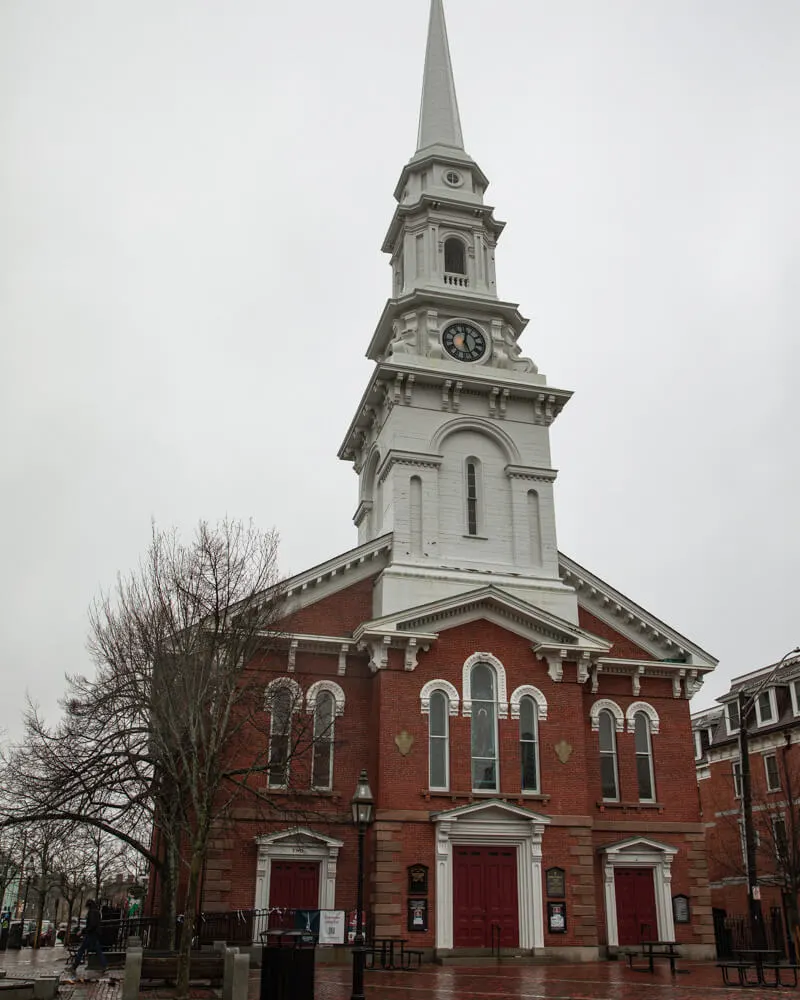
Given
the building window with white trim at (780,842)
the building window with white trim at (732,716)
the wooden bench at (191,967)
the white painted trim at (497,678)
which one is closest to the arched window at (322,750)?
the white painted trim at (497,678)

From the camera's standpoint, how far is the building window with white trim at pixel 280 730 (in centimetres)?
2694

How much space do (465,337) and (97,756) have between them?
2093 cm

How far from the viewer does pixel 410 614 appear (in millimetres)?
29625

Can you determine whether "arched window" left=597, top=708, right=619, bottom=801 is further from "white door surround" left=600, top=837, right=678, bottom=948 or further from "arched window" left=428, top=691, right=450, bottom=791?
"arched window" left=428, top=691, right=450, bottom=791

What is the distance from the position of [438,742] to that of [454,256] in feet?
67.9

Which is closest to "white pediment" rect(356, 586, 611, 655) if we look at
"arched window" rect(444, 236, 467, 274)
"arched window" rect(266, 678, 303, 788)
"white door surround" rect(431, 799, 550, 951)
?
"arched window" rect(266, 678, 303, 788)

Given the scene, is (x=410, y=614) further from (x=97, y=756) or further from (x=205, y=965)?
(x=205, y=965)

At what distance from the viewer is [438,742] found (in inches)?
1154

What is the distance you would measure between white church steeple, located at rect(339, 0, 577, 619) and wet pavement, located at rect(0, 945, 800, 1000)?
11048mm

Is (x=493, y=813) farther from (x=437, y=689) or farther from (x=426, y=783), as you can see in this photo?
(x=437, y=689)

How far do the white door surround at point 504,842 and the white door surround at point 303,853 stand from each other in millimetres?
3188

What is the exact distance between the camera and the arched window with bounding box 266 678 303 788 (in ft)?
88.1

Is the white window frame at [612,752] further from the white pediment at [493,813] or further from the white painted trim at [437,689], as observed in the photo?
the white painted trim at [437,689]

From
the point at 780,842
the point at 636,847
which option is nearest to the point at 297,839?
the point at 636,847
